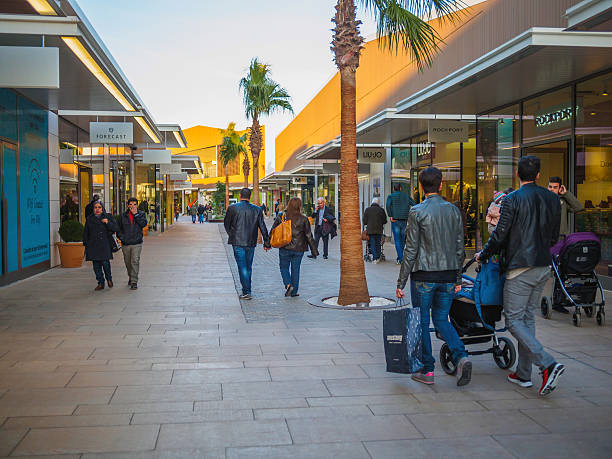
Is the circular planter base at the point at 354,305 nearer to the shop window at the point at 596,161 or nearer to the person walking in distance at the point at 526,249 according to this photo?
the person walking in distance at the point at 526,249

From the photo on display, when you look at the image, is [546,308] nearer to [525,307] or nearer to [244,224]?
[525,307]

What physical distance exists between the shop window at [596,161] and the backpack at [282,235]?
17.7ft

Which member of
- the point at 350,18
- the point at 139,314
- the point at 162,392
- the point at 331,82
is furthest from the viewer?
the point at 331,82

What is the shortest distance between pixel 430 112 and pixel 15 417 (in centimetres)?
1246

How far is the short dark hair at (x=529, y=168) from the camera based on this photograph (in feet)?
16.8

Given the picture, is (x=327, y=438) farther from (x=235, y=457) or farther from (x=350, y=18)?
(x=350, y=18)

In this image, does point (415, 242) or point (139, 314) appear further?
point (139, 314)

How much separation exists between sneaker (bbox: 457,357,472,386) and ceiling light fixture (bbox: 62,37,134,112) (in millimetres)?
6484

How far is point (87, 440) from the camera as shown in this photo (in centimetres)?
404

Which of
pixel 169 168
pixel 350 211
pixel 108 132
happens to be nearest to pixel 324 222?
pixel 108 132

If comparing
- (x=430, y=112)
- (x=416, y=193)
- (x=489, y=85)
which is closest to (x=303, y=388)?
(x=489, y=85)

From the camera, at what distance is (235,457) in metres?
3.77

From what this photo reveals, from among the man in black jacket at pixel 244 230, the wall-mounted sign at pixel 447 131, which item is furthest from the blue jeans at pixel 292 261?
the wall-mounted sign at pixel 447 131

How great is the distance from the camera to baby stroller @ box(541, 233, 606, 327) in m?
7.55
